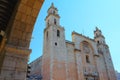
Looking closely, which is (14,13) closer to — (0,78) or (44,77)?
(0,78)

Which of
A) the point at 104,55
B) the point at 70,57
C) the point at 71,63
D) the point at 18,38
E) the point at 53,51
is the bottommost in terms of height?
the point at 18,38

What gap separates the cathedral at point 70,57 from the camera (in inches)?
819

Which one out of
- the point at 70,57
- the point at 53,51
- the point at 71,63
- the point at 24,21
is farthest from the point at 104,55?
the point at 24,21

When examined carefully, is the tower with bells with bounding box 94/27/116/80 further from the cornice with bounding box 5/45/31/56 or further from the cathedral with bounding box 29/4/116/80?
the cornice with bounding box 5/45/31/56

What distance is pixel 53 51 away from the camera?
835 inches

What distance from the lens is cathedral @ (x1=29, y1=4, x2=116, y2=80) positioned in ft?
68.3

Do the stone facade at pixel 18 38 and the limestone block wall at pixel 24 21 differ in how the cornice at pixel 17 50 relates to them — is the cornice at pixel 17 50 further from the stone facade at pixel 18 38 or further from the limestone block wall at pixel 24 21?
the limestone block wall at pixel 24 21

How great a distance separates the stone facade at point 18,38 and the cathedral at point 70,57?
1580 centimetres

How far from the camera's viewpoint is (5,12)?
4277 millimetres

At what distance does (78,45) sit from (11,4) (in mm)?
22149

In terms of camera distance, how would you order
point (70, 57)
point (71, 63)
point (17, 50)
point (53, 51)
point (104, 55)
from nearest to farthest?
point (17, 50)
point (53, 51)
point (71, 63)
point (70, 57)
point (104, 55)

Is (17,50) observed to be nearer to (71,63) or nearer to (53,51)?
(53,51)

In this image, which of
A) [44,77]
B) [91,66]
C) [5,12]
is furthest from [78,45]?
[5,12]

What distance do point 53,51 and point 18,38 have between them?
17.3 meters
